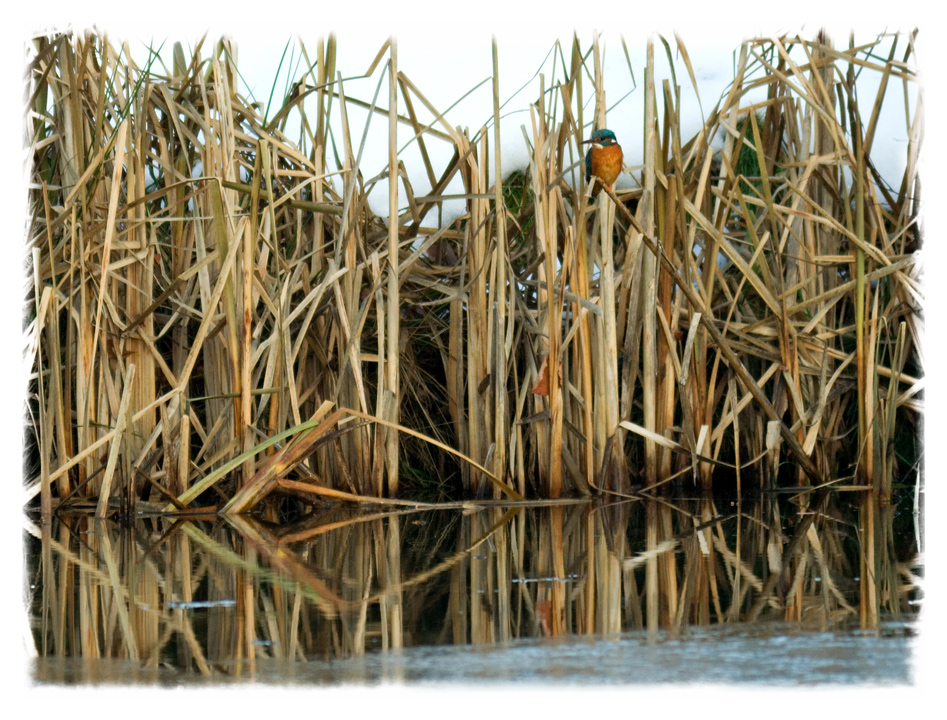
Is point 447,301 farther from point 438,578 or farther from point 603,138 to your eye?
point 438,578

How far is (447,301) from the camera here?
357 cm

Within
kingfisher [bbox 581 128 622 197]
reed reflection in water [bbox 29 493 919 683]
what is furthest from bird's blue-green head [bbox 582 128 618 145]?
reed reflection in water [bbox 29 493 919 683]

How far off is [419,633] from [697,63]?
3.14 metres

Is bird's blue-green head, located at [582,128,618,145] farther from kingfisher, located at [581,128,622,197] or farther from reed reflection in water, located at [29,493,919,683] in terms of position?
reed reflection in water, located at [29,493,919,683]

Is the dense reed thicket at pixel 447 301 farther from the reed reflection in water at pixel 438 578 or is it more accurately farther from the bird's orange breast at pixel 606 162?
the reed reflection in water at pixel 438 578

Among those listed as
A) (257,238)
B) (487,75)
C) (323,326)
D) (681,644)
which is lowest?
(681,644)

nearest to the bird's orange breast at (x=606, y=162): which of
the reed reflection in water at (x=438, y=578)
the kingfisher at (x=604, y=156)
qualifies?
the kingfisher at (x=604, y=156)

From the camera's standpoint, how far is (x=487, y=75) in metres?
4.03

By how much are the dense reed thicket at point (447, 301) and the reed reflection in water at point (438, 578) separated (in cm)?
28

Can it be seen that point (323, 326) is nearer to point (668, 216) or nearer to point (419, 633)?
point (668, 216)

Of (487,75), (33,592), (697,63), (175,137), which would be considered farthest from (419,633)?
(697,63)

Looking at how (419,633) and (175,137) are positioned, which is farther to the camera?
(175,137)

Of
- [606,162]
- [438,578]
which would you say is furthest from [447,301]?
[438,578]

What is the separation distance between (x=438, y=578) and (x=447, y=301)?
1.42 meters
